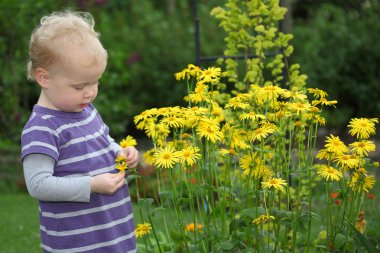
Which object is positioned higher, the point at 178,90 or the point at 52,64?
the point at 52,64

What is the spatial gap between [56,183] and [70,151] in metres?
0.15

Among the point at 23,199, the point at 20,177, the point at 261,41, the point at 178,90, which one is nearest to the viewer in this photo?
the point at 261,41

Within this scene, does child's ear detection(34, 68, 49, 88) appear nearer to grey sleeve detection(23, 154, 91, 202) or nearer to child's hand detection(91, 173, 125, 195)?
grey sleeve detection(23, 154, 91, 202)

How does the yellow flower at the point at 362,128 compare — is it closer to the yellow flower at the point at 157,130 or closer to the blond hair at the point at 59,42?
the yellow flower at the point at 157,130

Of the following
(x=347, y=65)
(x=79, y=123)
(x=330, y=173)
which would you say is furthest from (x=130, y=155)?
(x=347, y=65)

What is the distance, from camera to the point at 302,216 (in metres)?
2.67

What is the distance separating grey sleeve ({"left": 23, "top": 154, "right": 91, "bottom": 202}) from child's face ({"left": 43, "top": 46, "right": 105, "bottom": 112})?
8.2 inches

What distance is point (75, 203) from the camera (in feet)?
7.64

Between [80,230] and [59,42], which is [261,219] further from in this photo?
[59,42]

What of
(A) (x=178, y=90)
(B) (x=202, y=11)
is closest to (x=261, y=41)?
(A) (x=178, y=90)

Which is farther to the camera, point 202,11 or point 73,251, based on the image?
point 202,11

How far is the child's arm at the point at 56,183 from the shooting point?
221 centimetres

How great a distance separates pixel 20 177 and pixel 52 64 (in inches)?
208

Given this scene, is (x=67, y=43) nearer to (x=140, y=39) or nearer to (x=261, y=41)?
(x=261, y=41)
